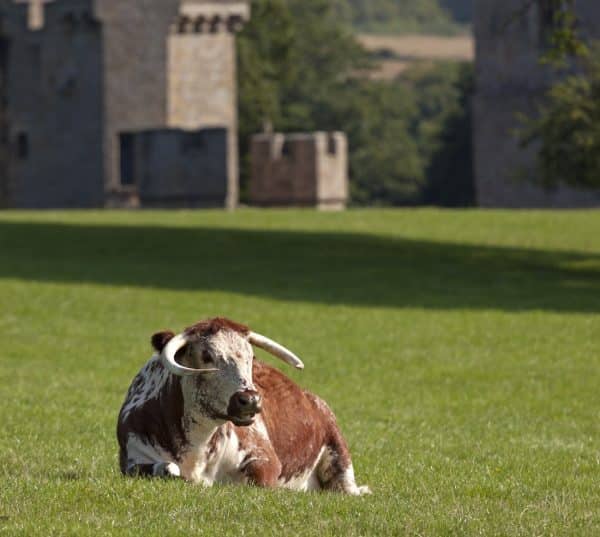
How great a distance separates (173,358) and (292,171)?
189ft

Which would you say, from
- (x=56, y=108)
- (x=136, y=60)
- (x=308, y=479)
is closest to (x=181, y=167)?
(x=136, y=60)

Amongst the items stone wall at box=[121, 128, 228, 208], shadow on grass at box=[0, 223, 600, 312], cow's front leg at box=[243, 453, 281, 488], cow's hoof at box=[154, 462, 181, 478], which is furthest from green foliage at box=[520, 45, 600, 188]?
stone wall at box=[121, 128, 228, 208]

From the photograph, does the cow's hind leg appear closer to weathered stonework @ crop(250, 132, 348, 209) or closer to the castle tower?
weathered stonework @ crop(250, 132, 348, 209)

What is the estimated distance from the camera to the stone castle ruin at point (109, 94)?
6781cm

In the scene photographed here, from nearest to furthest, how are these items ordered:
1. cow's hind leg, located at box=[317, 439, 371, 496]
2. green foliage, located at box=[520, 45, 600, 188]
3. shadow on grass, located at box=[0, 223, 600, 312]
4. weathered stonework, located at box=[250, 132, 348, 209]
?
cow's hind leg, located at box=[317, 439, 371, 496] < shadow on grass, located at box=[0, 223, 600, 312] < green foliage, located at box=[520, 45, 600, 188] < weathered stonework, located at box=[250, 132, 348, 209]

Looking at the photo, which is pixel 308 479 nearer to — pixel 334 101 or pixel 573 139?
pixel 573 139

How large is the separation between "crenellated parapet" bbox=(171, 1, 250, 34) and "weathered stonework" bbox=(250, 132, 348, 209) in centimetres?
468

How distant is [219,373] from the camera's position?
9992mm

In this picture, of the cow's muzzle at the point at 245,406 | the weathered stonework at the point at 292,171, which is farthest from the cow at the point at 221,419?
the weathered stonework at the point at 292,171

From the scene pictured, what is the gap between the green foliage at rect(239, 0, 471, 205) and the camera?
9088cm

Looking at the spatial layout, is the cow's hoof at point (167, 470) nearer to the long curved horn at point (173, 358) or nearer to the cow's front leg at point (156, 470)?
the cow's front leg at point (156, 470)

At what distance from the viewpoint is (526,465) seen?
13047 mm

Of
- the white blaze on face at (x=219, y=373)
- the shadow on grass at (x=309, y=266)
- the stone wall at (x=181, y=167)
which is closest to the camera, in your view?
the white blaze on face at (x=219, y=373)

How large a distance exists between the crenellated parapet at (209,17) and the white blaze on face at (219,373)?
58597 millimetres
